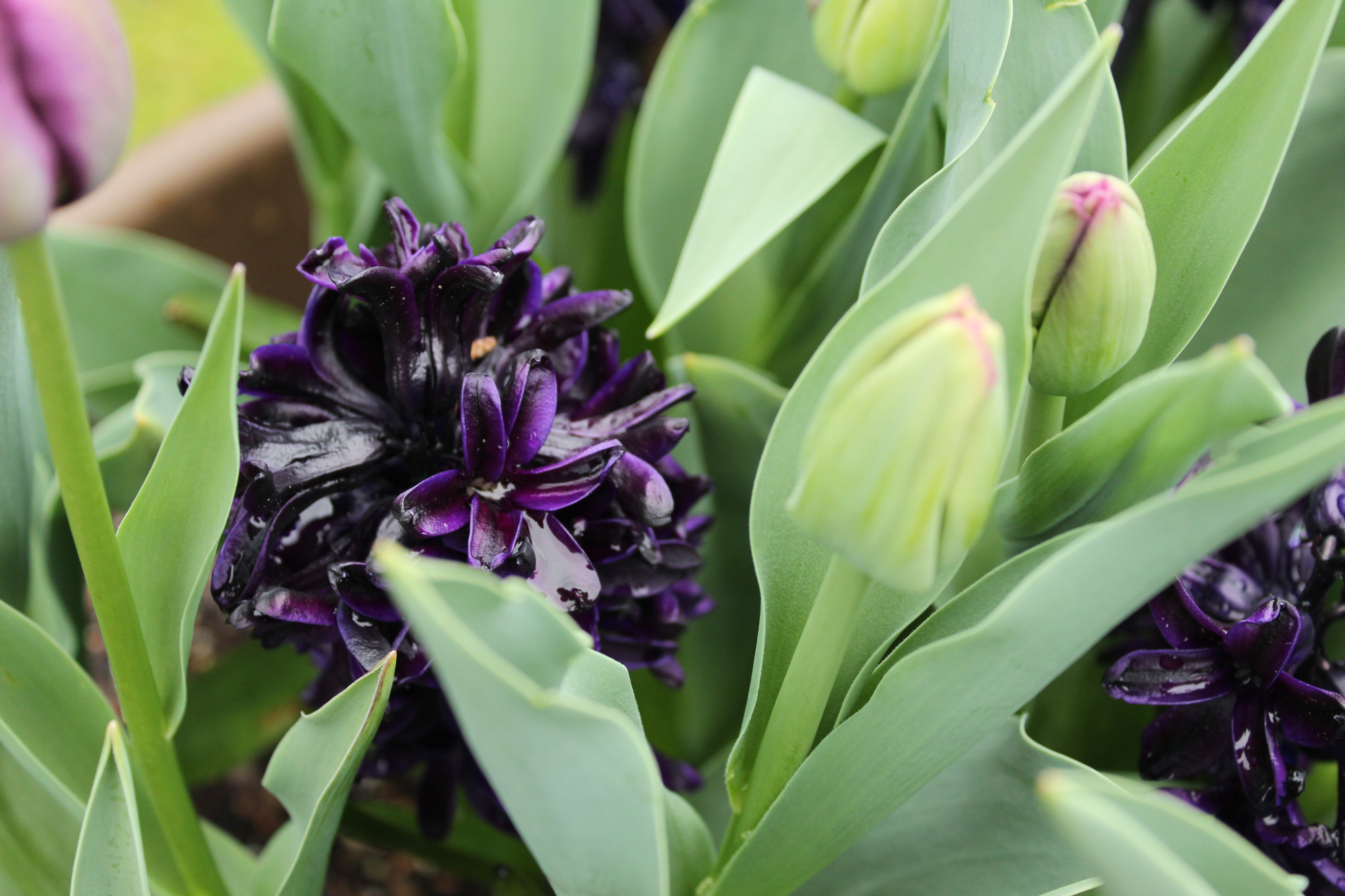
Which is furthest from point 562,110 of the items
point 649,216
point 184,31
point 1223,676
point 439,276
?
point 184,31

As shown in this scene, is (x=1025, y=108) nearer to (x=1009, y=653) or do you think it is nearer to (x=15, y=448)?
(x=1009, y=653)

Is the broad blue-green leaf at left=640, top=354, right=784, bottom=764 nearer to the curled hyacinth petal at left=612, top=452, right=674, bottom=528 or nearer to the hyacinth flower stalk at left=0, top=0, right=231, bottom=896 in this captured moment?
the curled hyacinth petal at left=612, top=452, right=674, bottom=528

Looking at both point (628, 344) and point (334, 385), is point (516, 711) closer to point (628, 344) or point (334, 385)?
point (334, 385)

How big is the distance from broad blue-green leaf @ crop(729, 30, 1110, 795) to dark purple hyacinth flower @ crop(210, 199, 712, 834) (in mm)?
33

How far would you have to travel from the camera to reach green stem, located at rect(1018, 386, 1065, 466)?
0.24 m

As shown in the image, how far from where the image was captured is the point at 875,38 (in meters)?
0.30

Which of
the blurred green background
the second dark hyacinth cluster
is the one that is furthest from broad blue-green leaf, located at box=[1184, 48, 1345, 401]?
the blurred green background

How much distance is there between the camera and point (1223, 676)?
25 centimetres

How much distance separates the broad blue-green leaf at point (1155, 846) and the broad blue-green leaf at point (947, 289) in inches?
2.0

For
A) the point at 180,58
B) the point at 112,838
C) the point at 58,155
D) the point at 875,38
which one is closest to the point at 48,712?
the point at 112,838

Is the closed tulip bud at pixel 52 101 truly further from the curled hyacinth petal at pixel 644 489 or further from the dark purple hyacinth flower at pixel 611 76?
the dark purple hyacinth flower at pixel 611 76

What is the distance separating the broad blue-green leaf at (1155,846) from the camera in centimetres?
14

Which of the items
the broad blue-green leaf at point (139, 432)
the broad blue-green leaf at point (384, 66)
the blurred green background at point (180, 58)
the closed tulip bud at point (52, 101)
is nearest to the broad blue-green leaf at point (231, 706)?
the broad blue-green leaf at point (139, 432)

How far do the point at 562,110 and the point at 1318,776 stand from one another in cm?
30
